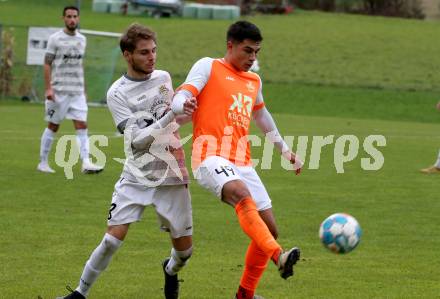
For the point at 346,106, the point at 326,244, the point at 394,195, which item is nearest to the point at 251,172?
the point at 326,244

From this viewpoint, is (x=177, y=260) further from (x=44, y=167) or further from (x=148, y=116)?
(x=44, y=167)

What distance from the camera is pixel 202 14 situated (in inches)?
2147

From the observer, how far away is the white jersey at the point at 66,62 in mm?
16234

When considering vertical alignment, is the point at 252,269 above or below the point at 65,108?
above

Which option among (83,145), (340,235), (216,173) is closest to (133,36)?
(216,173)

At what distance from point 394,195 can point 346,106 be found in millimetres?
19389

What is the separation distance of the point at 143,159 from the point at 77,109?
8.42 m

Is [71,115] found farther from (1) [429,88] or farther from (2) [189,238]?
(1) [429,88]

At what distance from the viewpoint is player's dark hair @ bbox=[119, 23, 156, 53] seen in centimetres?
775

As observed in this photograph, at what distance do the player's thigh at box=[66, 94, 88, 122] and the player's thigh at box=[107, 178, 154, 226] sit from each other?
8479 millimetres

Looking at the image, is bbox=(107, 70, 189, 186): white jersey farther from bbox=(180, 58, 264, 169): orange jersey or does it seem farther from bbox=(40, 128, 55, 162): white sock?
bbox=(40, 128, 55, 162): white sock

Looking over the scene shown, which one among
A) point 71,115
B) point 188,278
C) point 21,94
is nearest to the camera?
point 188,278

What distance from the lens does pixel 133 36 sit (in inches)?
305

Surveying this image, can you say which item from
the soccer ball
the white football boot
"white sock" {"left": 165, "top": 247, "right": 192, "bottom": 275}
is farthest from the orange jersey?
the white football boot
